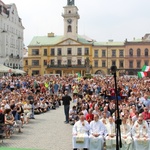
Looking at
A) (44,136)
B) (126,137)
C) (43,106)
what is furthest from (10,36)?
(126,137)

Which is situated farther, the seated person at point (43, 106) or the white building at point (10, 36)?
the white building at point (10, 36)

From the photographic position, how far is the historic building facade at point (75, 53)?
83188mm

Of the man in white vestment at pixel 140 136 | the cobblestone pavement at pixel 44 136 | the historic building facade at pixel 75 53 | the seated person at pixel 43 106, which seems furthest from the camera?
the historic building facade at pixel 75 53

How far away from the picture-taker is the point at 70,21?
87.6m

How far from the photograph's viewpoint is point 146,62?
272 ft

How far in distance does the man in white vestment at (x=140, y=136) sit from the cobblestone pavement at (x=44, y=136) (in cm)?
234

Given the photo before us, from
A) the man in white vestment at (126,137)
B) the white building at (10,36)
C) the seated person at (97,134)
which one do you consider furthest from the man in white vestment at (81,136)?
the white building at (10,36)

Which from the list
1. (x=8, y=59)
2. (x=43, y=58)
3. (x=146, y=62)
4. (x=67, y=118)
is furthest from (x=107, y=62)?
(x=67, y=118)

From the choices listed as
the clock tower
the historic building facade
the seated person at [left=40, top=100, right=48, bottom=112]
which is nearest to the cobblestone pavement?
the seated person at [left=40, top=100, right=48, bottom=112]

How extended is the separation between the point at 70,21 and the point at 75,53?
8747mm

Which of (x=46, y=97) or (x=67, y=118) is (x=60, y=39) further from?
(x=67, y=118)

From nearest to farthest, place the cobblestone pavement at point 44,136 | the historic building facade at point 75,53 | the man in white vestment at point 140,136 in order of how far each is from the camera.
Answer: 1. the man in white vestment at point 140,136
2. the cobblestone pavement at point 44,136
3. the historic building facade at point 75,53

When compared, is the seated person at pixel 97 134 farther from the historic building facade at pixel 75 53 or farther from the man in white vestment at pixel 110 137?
the historic building facade at pixel 75 53

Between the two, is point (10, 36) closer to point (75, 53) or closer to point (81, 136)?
point (75, 53)
